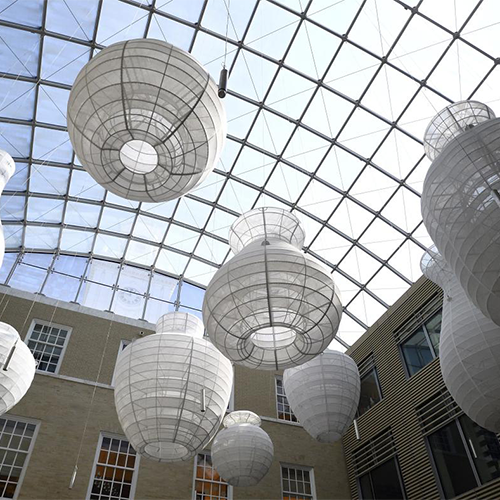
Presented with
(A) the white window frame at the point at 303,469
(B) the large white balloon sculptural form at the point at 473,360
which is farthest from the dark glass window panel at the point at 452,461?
(B) the large white balloon sculptural form at the point at 473,360

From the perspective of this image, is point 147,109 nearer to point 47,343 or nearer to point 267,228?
point 267,228

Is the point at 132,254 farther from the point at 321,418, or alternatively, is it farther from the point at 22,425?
the point at 321,418

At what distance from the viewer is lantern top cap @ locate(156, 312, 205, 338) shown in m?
12.0

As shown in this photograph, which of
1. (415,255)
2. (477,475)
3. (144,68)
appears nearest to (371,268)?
(415,255)

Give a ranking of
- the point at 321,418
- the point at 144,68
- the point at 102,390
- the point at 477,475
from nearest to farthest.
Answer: the point at 144,68, the point at 321,418, the point at 477,475, the point at 102,390

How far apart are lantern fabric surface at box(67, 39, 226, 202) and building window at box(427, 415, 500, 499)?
13.3m

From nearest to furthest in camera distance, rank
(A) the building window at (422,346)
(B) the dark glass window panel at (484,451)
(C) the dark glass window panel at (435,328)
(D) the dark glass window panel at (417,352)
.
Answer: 1. (B) the dark glass window panel at (484,451)
2. (C) the dark glass window panel at (435,328)
3. (A) the building window at (422,346)
4. (D) the dark glass window panel at (417,352)

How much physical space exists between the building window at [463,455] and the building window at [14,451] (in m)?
14.4

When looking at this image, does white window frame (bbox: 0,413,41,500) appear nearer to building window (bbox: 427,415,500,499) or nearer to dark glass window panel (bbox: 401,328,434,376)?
building window (bbox: 427,415,500,499)

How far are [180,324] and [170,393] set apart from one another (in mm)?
3092

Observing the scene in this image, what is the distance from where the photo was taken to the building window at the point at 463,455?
14.8m

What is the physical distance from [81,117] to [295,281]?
151 inches

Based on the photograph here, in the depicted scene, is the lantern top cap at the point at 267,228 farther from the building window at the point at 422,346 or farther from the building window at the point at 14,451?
the building window at the point at 14,451

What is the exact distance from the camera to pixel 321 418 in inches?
433
